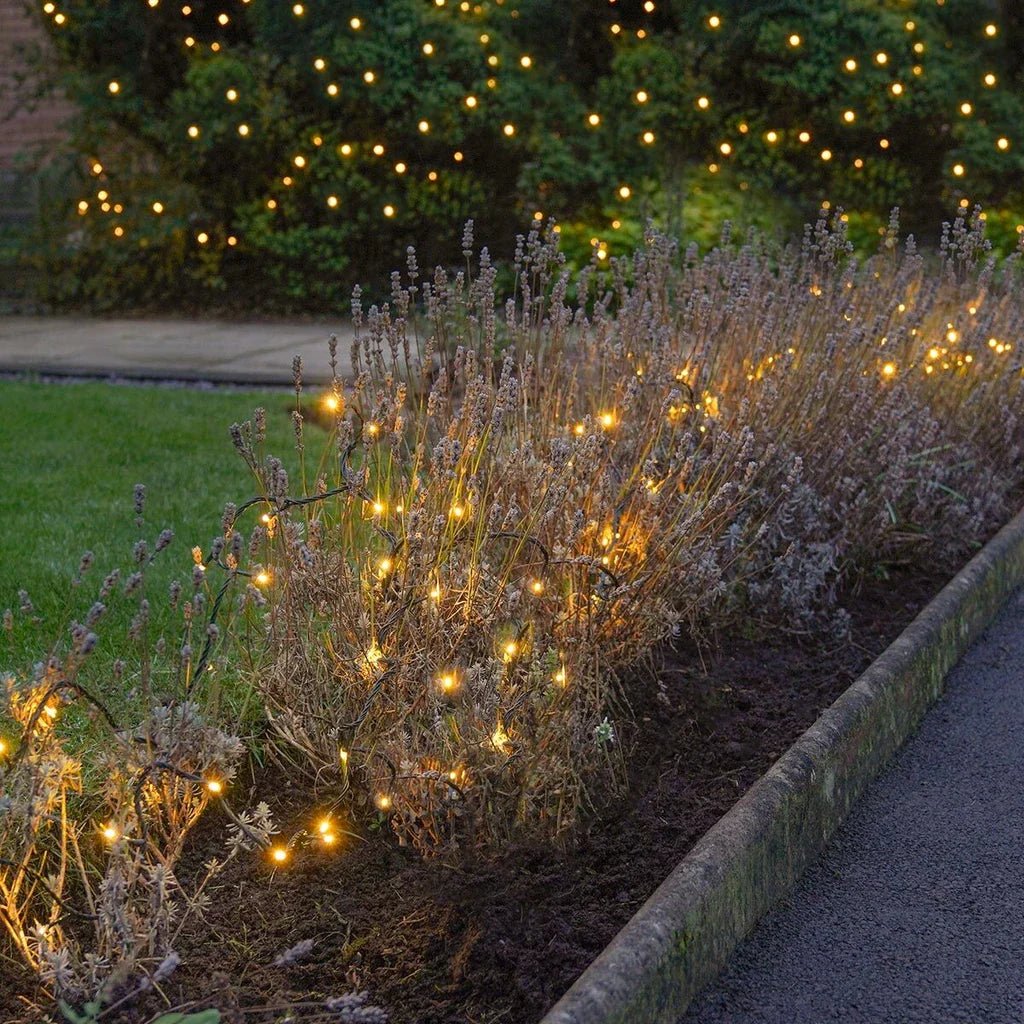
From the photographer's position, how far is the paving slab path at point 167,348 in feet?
32.0

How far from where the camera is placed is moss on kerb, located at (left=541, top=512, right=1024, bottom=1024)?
2688mm

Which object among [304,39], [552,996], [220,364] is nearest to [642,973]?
[552,996]

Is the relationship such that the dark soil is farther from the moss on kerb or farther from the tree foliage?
the tree foliage

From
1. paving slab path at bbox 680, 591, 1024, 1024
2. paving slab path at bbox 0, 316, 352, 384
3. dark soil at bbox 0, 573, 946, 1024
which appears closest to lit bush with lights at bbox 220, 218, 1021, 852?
dark soil at bbox 0, 573, 946, 1024

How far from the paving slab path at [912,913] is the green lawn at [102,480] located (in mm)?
2035

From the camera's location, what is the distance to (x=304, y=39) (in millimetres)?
12617

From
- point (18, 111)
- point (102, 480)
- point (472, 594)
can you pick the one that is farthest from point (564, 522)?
point (18, 111)

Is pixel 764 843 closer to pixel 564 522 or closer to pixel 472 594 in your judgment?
pixel 472 594

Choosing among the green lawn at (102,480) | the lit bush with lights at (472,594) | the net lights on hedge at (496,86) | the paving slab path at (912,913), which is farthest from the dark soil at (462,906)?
the net lights on hedge at (496,86)

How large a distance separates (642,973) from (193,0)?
11971mm

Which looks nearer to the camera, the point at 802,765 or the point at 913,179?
the point at 802,765

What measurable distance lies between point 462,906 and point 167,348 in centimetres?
852

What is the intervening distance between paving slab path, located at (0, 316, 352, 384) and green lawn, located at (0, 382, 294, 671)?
1.90 feet

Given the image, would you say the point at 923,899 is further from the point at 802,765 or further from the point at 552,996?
the point at 552,996
